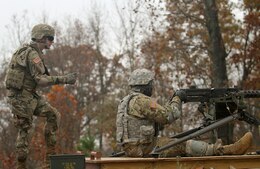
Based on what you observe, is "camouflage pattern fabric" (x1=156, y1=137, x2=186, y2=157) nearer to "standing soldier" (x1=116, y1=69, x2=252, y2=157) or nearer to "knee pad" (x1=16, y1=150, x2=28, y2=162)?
"standing soldier" (x1=116, y1=69, x2=252, y2=157)

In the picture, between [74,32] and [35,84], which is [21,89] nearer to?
[35,84]

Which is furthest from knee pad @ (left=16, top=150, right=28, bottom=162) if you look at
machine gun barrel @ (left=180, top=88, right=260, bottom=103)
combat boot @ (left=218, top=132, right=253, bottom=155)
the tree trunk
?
the tree trunk

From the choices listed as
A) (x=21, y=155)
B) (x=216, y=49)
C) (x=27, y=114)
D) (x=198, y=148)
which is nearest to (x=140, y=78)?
(x=198, y=148)

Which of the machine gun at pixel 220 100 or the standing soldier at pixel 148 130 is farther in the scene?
the machine gun at pixel 220 100

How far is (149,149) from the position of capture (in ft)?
28.1

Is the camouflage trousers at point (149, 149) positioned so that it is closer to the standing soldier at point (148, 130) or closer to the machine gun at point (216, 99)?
the standing soldier at point (148, 130)

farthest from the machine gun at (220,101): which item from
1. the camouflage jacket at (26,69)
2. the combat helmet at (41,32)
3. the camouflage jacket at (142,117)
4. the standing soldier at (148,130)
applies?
the combat helmet at (41,32)

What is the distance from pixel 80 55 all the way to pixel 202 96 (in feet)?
136

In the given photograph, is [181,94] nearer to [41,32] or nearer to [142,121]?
[142,121]

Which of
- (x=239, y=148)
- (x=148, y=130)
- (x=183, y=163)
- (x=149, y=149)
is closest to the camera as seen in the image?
(x=183, y=163)

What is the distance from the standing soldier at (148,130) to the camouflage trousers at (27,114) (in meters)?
1.13

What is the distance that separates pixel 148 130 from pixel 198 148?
744 millimetres

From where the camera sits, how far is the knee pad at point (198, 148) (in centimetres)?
842

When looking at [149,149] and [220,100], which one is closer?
[149,149]
